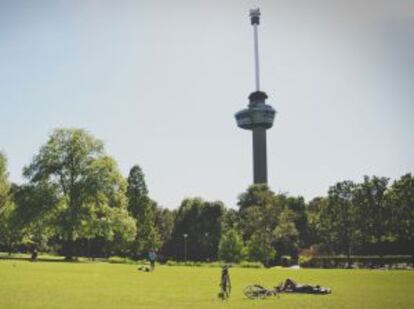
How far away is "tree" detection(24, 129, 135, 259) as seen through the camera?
7044 centimetres

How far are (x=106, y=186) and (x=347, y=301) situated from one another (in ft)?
170

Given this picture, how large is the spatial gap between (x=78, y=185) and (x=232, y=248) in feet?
97.8

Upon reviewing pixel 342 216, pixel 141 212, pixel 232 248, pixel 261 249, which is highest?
pixel 141 212

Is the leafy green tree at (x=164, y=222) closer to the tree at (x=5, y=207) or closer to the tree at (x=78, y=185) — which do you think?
the tree at (x=5, y=207)

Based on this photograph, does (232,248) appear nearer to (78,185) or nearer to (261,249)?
(261,249)

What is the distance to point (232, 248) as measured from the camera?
9050 centimetres

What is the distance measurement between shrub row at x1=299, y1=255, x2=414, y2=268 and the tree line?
3324mm

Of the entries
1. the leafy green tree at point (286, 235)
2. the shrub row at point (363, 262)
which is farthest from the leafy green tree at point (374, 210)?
the leafy green tree at point (286, 235)

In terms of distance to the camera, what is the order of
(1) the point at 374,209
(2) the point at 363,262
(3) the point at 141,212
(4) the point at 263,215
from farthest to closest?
(3) the point at 141,212
(4) the point at 263,215
(1) the point at 374,209
(2) the point at 363,262

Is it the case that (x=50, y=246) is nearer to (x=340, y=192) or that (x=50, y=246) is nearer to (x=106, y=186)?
(x=106, y=186)

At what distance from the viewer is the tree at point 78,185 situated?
70.4 metres

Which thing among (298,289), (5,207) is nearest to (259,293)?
(298,289)

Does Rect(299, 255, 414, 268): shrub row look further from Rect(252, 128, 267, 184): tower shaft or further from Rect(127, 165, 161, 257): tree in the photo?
Rect(252, 128, 267, 184): tower shaft

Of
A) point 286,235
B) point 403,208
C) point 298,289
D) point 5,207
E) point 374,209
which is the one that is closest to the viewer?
point 298,289
